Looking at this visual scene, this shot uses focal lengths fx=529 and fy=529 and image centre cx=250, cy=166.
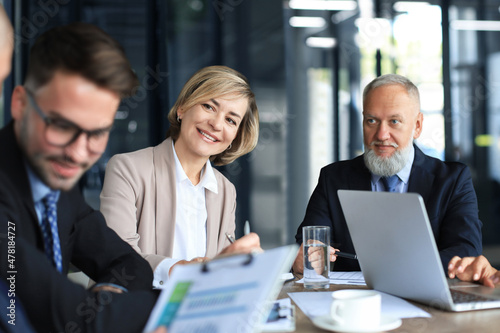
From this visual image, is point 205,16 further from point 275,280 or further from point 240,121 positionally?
point 275,280

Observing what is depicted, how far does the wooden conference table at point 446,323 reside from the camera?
127 centimetres

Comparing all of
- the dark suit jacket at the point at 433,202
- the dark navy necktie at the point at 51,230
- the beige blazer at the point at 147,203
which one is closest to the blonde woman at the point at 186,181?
the beige blazer at the point at 147,203

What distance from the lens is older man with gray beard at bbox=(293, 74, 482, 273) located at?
91.1 inches

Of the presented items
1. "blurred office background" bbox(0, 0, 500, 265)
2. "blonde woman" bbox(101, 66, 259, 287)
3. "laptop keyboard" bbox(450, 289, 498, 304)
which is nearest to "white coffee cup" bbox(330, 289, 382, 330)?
"laptop keyboard" bbox(450, 289, 498, 304)

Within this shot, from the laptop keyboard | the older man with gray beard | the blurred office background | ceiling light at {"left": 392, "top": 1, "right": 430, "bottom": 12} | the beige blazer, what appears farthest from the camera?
ceiling light at {"left": 392, "top": 1, "right": 430, "bottom": 12}

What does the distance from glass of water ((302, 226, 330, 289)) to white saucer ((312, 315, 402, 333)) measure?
0.44 m

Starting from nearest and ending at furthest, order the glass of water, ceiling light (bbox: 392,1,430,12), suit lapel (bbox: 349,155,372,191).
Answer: the glass of water → suit lapel (bbox: 349,155,372,191) → ceiling light (bbox: 392,1,430,12)

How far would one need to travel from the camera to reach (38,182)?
1038 millimetres

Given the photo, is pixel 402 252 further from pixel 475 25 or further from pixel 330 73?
pixel 475 25

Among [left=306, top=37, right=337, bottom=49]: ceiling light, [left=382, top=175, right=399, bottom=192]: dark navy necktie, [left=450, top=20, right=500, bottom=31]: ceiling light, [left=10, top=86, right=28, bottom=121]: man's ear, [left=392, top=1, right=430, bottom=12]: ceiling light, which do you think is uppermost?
[left=392, top=1, right=430, bottom=12]: ceiling light

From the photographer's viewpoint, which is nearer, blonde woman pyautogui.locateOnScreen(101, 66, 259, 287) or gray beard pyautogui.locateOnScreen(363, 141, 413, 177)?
blonde woman pyautogui.locateOnScreen(101, 66, 259, 287)

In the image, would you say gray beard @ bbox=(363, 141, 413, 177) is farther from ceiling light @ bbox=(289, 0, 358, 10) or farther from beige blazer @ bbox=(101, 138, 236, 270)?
ceiling light @ bbox=(289, 0, 358, 10)

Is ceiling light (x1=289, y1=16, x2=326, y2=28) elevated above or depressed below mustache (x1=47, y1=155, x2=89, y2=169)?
above

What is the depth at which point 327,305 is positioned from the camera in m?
1.46
